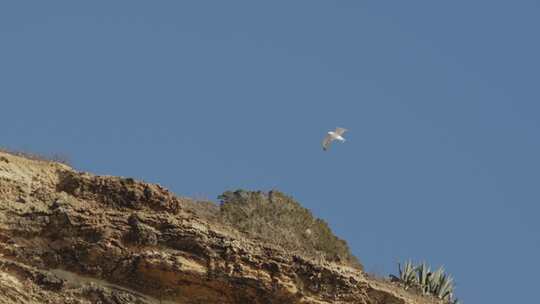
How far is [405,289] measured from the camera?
30141 millimetres

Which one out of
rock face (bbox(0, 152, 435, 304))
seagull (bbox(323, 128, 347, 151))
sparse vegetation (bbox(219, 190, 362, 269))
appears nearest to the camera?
rock face (bbox(0, 152, 435, 304))

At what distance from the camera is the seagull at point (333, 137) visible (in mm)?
39188

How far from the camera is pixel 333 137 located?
3925 centimetres

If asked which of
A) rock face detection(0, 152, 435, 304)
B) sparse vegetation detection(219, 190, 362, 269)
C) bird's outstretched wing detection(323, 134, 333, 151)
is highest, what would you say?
bird's outstretched wing detection(323, 134, 333, 151)

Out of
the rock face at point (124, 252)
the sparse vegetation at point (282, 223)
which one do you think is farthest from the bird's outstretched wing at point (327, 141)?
the rock face at point (124, 252)

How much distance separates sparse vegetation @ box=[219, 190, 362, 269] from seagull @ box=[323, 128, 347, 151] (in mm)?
7805

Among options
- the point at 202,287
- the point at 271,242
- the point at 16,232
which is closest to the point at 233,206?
the point at 271,242

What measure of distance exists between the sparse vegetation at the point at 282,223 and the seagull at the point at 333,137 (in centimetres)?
780

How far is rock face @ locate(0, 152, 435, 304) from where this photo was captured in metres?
24.9

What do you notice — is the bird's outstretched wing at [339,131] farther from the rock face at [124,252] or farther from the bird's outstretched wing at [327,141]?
the rock face at [124,252]

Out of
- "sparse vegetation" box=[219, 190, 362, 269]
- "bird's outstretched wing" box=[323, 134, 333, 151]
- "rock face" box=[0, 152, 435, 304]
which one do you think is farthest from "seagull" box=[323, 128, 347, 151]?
"rock face" box=[0, 152, 435, 304]

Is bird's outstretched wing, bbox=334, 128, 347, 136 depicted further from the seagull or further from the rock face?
the rock face

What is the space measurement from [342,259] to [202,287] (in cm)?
502

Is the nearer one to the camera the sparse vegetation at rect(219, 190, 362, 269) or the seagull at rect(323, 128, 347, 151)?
the sparse vegetation at rect(219, 190, 362, 269)
